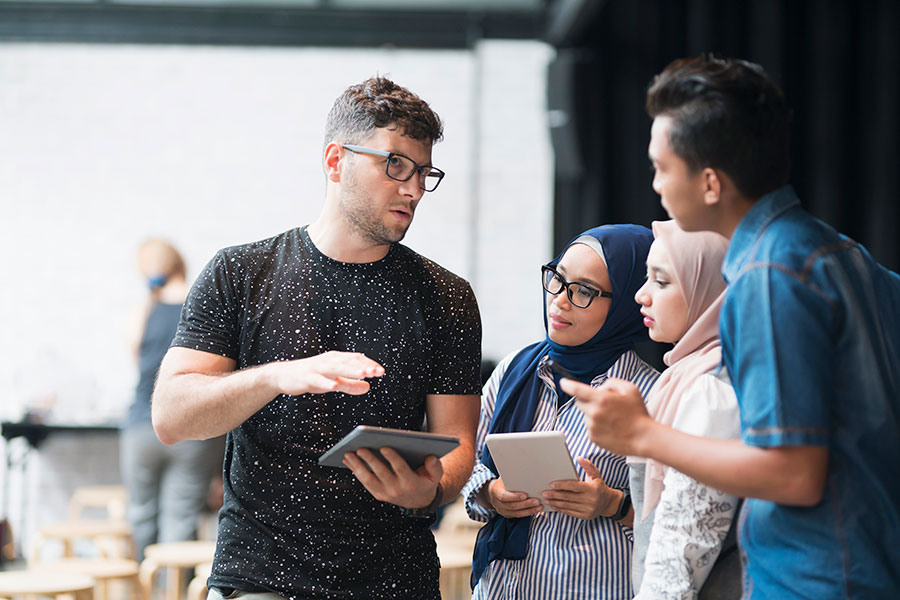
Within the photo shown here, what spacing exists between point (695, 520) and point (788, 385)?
1.25ft

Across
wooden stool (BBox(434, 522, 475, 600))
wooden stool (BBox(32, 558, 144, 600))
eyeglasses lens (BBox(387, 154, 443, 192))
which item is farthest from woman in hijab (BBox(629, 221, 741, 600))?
wooden stool (BBox(32, 558, 144, 600))

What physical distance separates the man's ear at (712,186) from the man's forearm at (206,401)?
0.82m

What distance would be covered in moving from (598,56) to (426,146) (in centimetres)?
430

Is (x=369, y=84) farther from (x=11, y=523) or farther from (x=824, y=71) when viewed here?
(x=11, y=523)

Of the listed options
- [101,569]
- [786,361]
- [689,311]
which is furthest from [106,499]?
[786,361]

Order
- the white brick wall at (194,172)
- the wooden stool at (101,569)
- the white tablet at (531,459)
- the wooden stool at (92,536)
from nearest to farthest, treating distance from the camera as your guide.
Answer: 1. the white tablet at (531,459)
2. the wooden stool at (101,569)
3. the wooden stool at (92,536)
4. the white brick wall at (194,172)

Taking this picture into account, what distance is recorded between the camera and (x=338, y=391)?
6.34 feet

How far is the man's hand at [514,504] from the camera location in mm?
2006

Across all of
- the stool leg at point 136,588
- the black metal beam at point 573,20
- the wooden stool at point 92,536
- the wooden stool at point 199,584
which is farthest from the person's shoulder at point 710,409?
the black metal beam at point 573,20

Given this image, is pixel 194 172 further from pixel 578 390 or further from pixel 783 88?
pixel 578 390

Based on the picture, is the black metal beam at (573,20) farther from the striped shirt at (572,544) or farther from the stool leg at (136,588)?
the striped shirt at (572,544)

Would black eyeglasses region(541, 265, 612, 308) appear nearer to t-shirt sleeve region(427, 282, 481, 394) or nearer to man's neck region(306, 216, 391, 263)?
t-shirt sleeve region(427, 282, 481, 394)

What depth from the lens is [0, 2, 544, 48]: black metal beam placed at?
23.4ft

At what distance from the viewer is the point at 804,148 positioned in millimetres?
4949
